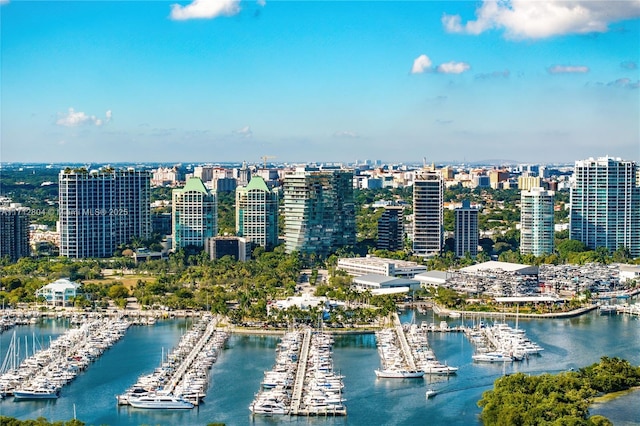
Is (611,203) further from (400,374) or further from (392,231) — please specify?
(400,374)

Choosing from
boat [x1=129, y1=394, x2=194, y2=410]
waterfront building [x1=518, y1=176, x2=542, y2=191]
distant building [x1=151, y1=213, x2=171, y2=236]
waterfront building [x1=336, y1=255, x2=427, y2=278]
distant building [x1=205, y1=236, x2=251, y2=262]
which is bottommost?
boat [x1=129, y1=394, x2=194, y2=410]

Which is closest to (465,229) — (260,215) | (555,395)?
(260,215)

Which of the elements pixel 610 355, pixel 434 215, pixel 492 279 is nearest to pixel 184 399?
pixel 610 355

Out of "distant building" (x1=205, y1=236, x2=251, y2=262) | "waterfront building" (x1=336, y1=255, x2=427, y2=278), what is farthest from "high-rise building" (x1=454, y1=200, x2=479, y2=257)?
"distant building" (x1=205, y1=236, x2=251, y2=262)

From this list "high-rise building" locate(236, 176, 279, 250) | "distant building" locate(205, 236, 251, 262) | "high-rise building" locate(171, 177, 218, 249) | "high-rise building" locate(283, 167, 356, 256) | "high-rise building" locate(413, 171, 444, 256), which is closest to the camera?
"distant building" locate(205, 236, 251, 262)

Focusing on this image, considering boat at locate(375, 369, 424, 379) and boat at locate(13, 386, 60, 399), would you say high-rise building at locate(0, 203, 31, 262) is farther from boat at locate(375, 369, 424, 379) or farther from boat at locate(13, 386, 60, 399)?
boat at locate(375, 369, 424, 379)

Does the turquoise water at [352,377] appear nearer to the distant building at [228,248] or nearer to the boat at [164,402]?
the boat at [164,402]

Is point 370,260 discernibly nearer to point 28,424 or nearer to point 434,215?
point 434,215
